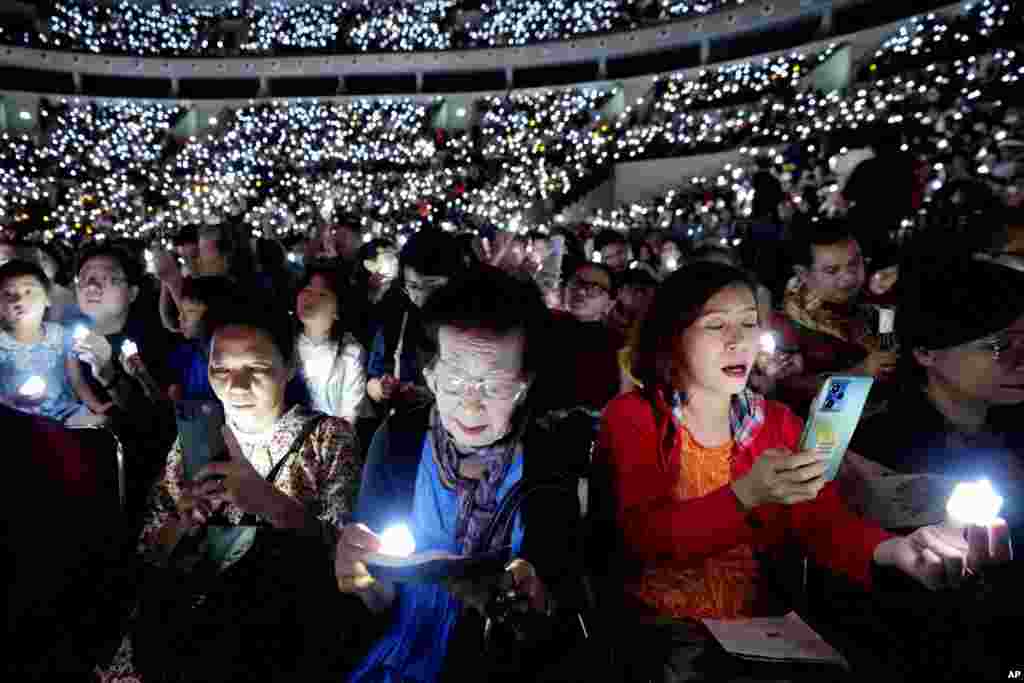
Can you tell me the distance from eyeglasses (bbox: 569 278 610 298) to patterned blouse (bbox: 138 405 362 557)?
2681mm

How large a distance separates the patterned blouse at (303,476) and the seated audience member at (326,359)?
1693mm

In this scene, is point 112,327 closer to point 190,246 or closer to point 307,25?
point 190,246

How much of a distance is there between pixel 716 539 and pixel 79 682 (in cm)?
244

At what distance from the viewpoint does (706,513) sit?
6.66 feet

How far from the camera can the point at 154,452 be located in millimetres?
3852

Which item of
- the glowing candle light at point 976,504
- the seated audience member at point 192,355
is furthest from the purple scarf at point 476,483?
the seated audience member at point 192,355

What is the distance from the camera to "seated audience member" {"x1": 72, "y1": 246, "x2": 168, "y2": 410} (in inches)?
163

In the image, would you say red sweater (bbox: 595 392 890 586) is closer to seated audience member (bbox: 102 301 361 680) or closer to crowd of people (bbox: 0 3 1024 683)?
crowd of people (bbox: 0 3 1024 683)

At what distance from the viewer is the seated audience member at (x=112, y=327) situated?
4.15 metres

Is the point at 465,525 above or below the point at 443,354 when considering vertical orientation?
below

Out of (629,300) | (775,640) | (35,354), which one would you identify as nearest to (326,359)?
(35,354)

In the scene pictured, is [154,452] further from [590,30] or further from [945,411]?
[590,30]

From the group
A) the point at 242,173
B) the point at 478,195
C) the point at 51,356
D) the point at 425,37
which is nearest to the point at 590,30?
the point at 425,37

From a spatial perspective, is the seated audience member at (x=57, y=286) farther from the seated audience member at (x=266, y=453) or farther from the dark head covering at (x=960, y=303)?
the dark head covering at (x=960, y=303)
